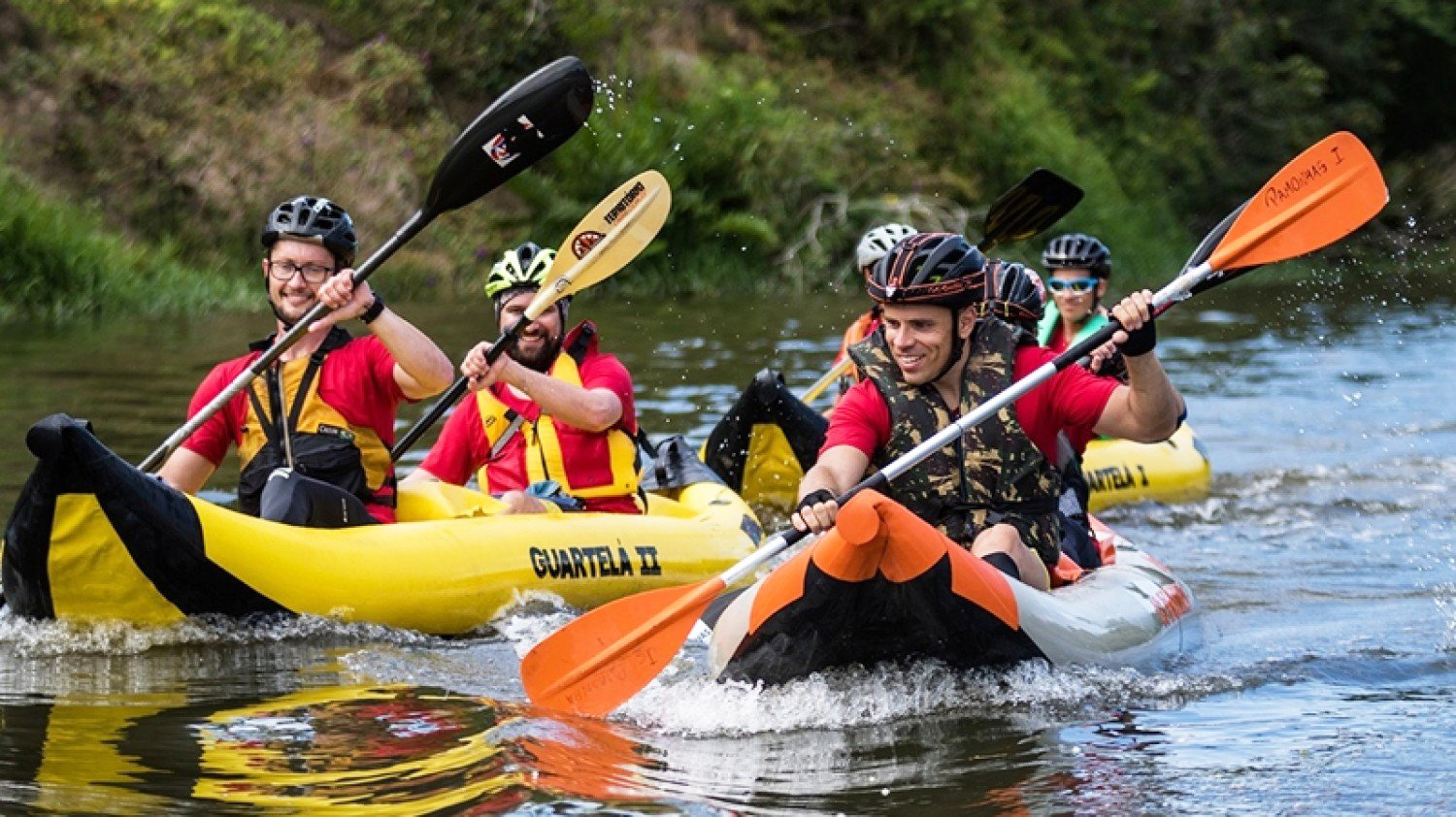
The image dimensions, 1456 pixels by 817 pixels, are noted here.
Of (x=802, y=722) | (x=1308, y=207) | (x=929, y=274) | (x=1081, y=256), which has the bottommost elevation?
(x=802, y=722)

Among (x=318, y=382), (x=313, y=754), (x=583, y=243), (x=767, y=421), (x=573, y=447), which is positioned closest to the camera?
(x=313, y=754)

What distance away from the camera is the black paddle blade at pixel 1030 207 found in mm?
8711

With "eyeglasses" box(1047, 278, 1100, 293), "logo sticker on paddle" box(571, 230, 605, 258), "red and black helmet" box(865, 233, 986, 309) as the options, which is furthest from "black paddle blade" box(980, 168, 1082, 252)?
"red and black helmet" box(865, 233, 986, 309)

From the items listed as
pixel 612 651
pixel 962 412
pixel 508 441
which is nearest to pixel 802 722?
pixel 612 651

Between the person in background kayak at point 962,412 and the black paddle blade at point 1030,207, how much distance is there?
3.16 metres

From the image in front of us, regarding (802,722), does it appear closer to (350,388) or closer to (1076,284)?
(350,388)

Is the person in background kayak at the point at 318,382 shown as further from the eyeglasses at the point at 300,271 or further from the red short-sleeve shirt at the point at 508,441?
the red short-sleeve shirt at the point at 508,441

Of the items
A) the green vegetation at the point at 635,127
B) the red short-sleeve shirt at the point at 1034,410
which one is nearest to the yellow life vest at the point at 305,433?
the red short-sleeve shirt at the point at 1034,410

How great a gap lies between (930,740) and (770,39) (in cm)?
1965

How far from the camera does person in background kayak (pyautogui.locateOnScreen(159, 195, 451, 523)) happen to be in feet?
20.4

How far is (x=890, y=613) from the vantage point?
193 inches

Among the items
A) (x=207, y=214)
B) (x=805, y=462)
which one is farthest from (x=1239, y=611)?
(x=207, y=214)

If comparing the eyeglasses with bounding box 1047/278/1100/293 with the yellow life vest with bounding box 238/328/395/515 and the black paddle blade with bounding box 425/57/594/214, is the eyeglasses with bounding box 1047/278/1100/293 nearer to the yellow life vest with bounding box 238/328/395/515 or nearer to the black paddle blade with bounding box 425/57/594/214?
the black paddle blade with bounding box 425/57/594/214

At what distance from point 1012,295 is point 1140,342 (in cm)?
183
